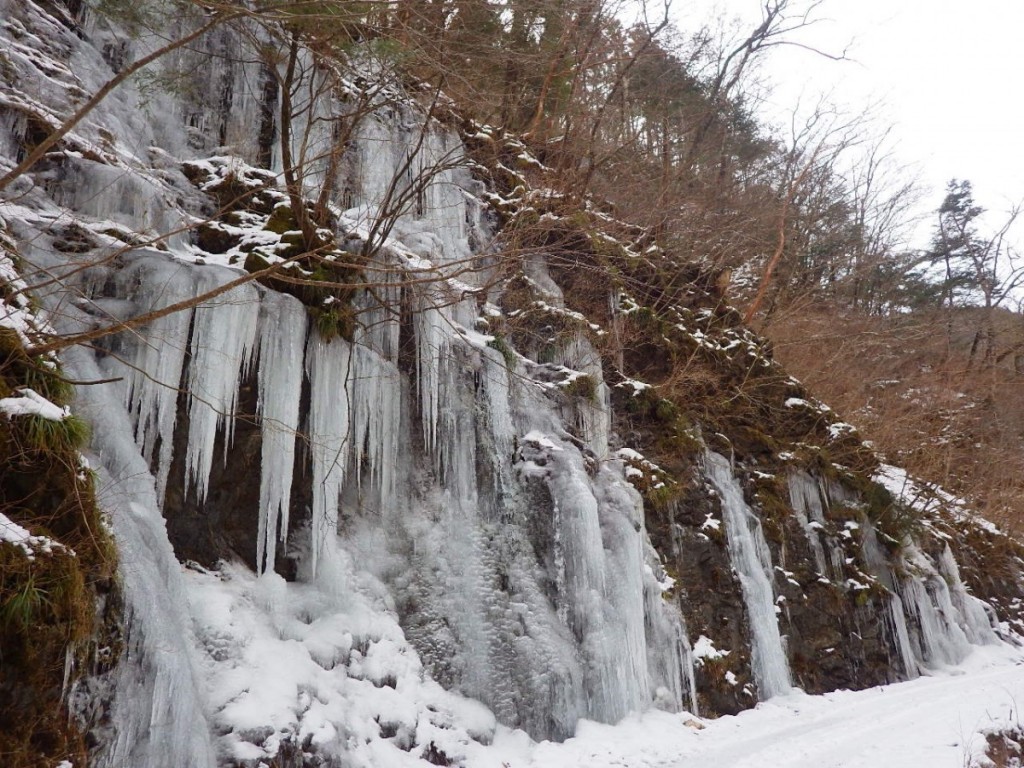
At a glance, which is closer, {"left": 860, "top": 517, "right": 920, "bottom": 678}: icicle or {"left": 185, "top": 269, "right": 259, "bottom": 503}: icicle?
{"left": 185, "top": 269, "right": 259, "bottom": 503}: icicle

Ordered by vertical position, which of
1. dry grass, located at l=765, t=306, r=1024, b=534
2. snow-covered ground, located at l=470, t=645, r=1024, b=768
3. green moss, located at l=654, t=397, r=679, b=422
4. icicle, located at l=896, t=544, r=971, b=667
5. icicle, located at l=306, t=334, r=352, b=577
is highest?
dry grass, located at l=765, t=306, r=1024, b=534

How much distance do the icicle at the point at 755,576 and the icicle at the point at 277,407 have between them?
606cm

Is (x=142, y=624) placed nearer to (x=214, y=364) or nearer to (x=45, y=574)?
(x=45, y=574)

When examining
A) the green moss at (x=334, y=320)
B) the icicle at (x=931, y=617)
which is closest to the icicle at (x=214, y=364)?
the green moss at (x=334, y=320)

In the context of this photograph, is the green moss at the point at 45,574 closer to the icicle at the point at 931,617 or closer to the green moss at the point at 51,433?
the green moss at the point at 51,433

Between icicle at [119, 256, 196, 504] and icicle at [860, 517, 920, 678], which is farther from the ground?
icicle at [119, 256, 196, 504]

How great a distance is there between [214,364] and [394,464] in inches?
80.3

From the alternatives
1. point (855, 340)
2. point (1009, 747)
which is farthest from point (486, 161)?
point (855, 340)

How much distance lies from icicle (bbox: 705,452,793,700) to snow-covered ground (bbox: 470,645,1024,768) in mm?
322

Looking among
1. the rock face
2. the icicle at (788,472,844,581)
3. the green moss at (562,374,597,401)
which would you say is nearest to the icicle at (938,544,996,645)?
the rock face

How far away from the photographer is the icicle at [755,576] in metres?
8.41

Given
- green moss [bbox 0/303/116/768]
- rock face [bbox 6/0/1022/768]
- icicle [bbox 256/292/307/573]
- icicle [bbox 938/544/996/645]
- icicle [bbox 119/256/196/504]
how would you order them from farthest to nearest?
1. icicle [bbox 938/544/996/645]
2. icicle [bbox 256/292/307/573]
3. icicle [bbox 119/256/196/504]
4. rock face [bbox 6/0/1022/768]
5. green moss [bbox 0/303/116/768]

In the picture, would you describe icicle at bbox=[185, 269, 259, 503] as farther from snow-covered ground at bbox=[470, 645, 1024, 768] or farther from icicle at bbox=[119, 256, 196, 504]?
snow-covered ground at bbox=[470, 645, 1024, 768]

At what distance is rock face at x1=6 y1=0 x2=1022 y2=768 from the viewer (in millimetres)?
4895
